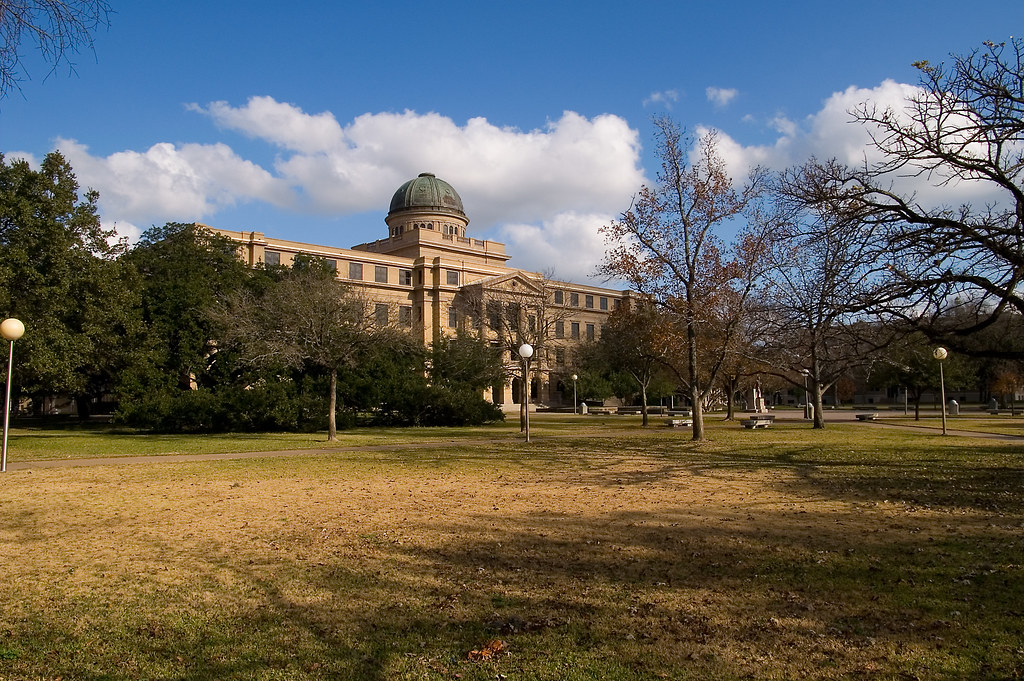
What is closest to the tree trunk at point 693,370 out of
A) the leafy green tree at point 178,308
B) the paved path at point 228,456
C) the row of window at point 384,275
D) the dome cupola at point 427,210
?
the paved path at point 228,456

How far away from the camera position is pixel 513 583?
22.1ft

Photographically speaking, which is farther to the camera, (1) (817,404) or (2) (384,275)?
(2) (384,275)

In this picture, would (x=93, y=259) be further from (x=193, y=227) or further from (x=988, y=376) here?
(x=988, y=376)

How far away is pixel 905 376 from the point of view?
148 feet

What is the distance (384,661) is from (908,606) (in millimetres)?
4122

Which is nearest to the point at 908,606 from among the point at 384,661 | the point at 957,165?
the point at 384,661

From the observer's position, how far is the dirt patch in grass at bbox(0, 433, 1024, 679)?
4902mm

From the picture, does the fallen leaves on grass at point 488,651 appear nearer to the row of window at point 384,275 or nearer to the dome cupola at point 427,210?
the row of window at point 384,275

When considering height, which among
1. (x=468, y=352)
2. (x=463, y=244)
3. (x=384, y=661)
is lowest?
(x=384, y=661)

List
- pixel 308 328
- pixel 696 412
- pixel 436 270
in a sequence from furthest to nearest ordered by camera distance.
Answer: pixel 436 270, pixel 308 328, pixel 696 412

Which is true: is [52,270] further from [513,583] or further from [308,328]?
[513,583]

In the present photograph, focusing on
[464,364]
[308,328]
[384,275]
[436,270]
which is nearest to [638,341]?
[464,364]

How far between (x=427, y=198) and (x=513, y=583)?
97.9 metres

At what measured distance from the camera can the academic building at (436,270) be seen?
73375mm
